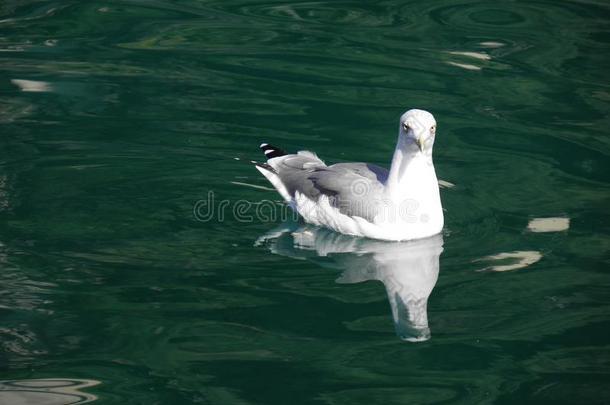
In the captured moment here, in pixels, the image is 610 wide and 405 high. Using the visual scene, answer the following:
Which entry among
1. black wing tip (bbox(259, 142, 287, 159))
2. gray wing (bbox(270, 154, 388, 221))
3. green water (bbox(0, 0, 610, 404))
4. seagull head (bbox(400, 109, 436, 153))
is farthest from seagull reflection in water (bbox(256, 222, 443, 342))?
black wing tip (bbox(259, 142, 287, 159))

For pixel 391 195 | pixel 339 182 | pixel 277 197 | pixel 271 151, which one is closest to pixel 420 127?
pixel 391 195

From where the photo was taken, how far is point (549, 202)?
9773 mm

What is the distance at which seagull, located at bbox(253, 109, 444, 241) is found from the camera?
864 centimetres

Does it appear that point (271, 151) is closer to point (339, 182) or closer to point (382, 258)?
point (339, 182)

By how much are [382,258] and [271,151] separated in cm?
205

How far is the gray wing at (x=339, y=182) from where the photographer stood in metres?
8.91

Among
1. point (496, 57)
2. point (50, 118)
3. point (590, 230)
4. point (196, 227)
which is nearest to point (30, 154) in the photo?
point (50, 118)

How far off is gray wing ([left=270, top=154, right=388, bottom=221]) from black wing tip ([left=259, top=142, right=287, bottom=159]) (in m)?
0.18

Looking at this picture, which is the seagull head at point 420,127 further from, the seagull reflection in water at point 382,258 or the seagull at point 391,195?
the seagull reflection in water at point 382,258

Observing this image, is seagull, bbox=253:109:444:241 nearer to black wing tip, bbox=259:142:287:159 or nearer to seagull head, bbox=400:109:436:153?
seagull head, bbox=400:109:436:153

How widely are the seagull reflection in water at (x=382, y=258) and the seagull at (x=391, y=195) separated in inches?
3.4

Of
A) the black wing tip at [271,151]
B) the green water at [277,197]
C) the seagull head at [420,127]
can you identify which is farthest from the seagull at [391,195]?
the black wing tip at [271,151]

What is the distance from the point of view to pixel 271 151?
10.1 metres

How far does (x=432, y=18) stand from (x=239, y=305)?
8.38 m
